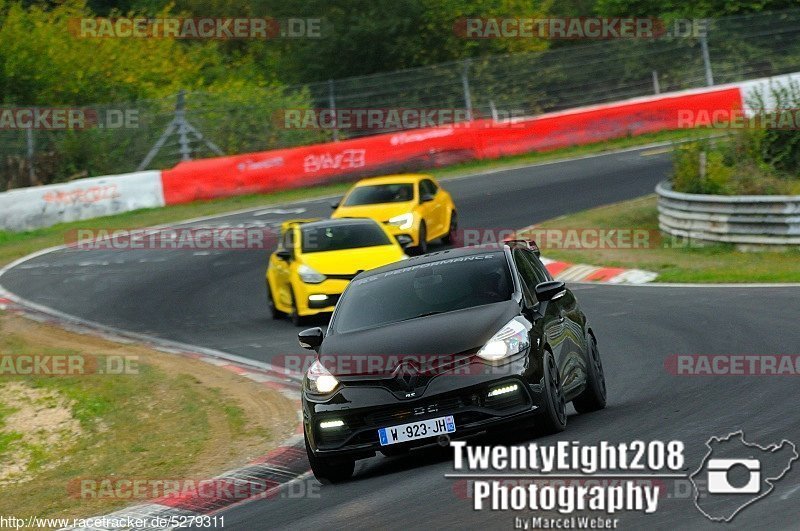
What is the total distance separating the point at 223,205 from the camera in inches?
1310

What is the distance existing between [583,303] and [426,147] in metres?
17.4

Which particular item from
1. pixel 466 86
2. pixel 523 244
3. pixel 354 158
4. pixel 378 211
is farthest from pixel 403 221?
pixel 466 86

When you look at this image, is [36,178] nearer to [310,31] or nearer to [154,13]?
[310,31]

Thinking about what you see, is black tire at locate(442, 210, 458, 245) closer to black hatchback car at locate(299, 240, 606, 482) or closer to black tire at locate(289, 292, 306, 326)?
black tire at locate(289, 292, 306, 326)

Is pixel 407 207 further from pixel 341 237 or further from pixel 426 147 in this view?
pixel 426 147

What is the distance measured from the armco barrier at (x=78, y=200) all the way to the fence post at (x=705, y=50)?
16608 millimetres

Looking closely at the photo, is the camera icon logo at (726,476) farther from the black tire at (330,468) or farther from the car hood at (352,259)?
the car hood at (352,259)

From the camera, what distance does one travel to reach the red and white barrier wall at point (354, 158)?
31812mm

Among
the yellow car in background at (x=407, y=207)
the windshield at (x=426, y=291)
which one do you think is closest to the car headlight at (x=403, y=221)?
the yellow car in background at (x=407, y=207)

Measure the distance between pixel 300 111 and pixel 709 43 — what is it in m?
12.3

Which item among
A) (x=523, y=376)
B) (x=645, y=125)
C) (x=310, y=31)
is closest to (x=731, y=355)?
(x=523, y=376)

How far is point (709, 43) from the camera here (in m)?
39.9

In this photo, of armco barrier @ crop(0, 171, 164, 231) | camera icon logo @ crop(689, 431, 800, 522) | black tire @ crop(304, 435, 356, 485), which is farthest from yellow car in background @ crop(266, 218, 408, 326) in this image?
armco barrier @ crop(0, 171, 164, 231)

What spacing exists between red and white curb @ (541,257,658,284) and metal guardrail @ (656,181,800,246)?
1911 millimetres
